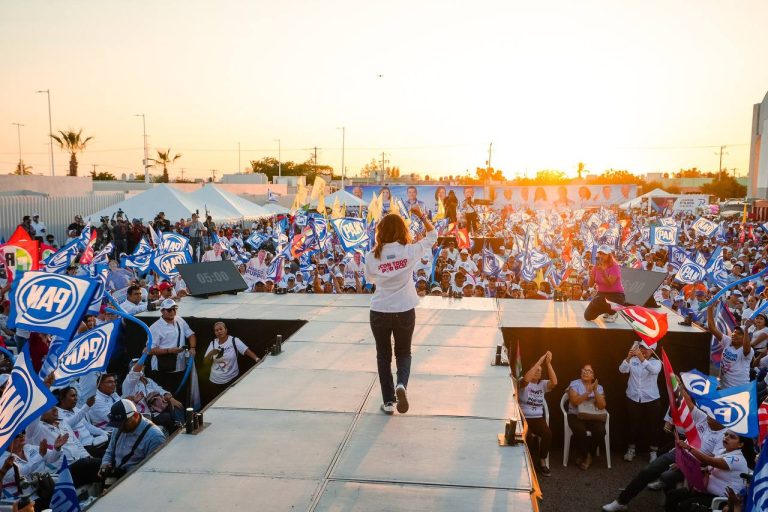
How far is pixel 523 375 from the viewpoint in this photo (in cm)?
782

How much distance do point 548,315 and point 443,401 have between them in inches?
157

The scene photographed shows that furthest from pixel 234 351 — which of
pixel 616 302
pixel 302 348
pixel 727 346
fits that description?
pixel 727 346

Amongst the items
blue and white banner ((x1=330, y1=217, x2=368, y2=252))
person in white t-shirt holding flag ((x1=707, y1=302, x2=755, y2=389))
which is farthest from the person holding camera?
person in white t-shirt holding flag ((x1=707, y1=302, x2=755, y2=389))

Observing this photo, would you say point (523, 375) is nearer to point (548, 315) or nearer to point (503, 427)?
point (548, 315)

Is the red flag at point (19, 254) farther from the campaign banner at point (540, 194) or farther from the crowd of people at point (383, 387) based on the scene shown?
the campaign banner at point (540, 194)

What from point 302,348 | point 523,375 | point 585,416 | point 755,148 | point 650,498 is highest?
point 755,148

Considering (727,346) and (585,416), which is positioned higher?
(727,346)

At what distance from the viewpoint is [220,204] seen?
29781 millimetres

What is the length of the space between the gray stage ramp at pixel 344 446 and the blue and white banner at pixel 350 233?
22.0 ft

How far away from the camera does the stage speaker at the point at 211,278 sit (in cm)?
1016

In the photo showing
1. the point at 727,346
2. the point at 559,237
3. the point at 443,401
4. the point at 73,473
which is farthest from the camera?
the point at 559,237

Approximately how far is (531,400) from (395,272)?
3.63 m

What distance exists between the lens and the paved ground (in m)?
6.75

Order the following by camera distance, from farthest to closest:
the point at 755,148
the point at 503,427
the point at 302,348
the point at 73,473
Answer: the point at 755,148 < the point at 302,348 < the point at 73,473 < the point at 503,427
